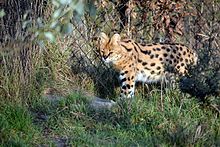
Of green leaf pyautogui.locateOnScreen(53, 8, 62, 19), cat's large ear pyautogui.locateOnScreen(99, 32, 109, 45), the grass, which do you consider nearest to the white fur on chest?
cat's large ear pyautogui.locateOnScreen(99, 32, 109, 45)

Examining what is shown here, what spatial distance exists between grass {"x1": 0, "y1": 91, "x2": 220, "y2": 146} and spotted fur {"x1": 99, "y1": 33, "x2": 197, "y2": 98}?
2.74 feet

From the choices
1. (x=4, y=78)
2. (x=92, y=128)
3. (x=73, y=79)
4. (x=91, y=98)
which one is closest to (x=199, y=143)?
(x=92, y=128)

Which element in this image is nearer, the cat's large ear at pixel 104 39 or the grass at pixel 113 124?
the grass at pixel 113 124

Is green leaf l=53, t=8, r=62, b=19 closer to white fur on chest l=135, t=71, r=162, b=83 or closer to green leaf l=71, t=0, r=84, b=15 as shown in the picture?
green leaf l=71, t=0, r=84, b=15

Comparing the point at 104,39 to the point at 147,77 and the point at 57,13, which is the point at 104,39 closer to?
the point at 147,77

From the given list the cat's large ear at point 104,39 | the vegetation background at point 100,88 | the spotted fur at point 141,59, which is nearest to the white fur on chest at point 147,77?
the spotted fur at point 141,59

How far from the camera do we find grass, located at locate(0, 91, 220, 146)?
5109 mm

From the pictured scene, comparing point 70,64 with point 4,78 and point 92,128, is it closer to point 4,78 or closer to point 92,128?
point 4,78

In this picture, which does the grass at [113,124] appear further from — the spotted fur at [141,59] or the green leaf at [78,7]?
the green leaf at [78,7]

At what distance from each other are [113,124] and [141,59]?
1.77 metres

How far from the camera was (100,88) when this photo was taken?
7.41 m

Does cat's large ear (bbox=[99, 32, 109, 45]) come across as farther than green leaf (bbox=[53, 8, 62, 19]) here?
Yes

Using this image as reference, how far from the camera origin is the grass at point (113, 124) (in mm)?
5109

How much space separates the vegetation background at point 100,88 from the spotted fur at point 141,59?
23cm
